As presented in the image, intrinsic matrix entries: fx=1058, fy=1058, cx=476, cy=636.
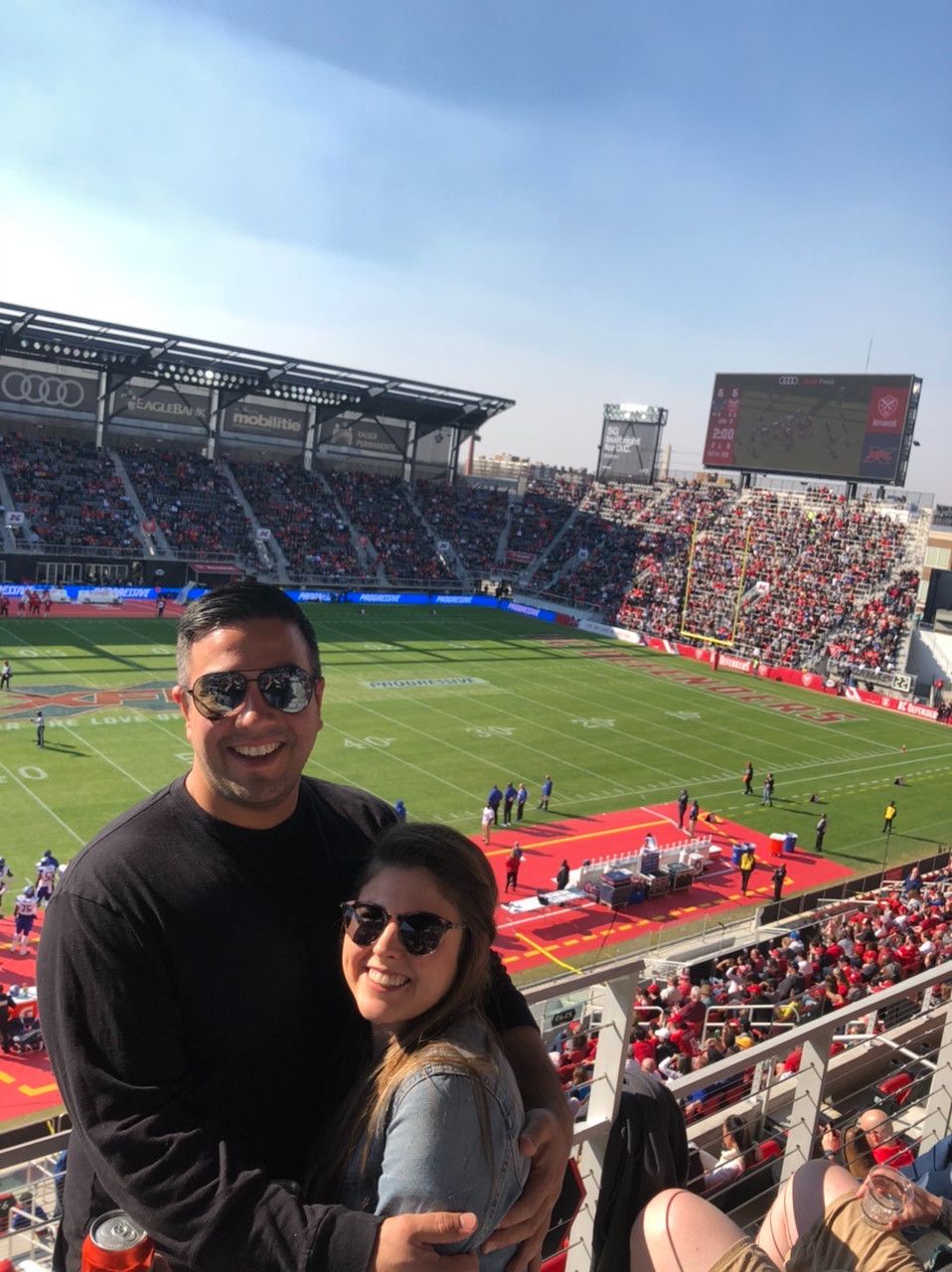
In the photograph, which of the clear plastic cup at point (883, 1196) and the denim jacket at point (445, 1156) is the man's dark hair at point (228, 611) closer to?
the denim jacket at point (445, 1156)

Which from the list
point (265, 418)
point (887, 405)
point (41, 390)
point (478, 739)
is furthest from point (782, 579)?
point (41, 390)

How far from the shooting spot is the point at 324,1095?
2.49 metres

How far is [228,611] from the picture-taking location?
8.61ft

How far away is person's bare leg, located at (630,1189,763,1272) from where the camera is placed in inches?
112

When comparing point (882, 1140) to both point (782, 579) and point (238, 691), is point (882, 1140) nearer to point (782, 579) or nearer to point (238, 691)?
point (238, 691)

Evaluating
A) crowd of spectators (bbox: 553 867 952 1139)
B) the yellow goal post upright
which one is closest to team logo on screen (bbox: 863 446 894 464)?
the yellow goal post upright

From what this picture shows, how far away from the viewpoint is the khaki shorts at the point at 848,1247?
289 cm

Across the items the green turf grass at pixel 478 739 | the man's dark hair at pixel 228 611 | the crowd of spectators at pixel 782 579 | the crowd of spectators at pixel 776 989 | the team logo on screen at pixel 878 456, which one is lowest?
the green turf grass at pixel 478 739

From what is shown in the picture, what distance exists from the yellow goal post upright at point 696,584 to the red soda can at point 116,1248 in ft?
163

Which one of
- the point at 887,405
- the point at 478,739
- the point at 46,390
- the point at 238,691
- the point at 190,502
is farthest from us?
the point at 190,502

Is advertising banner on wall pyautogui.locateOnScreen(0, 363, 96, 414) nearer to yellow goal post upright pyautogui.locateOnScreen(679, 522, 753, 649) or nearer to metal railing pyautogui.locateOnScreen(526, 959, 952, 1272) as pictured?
yellow goal post upright pyautogui.locateOnScreen(679, 522, 753, 649)

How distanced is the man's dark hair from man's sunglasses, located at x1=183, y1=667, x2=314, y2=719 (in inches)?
2.9

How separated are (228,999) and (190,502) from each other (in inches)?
2068

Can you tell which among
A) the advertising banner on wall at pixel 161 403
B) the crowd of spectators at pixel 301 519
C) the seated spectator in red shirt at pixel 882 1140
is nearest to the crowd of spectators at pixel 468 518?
the crowd of spectators at pixel 301 519
